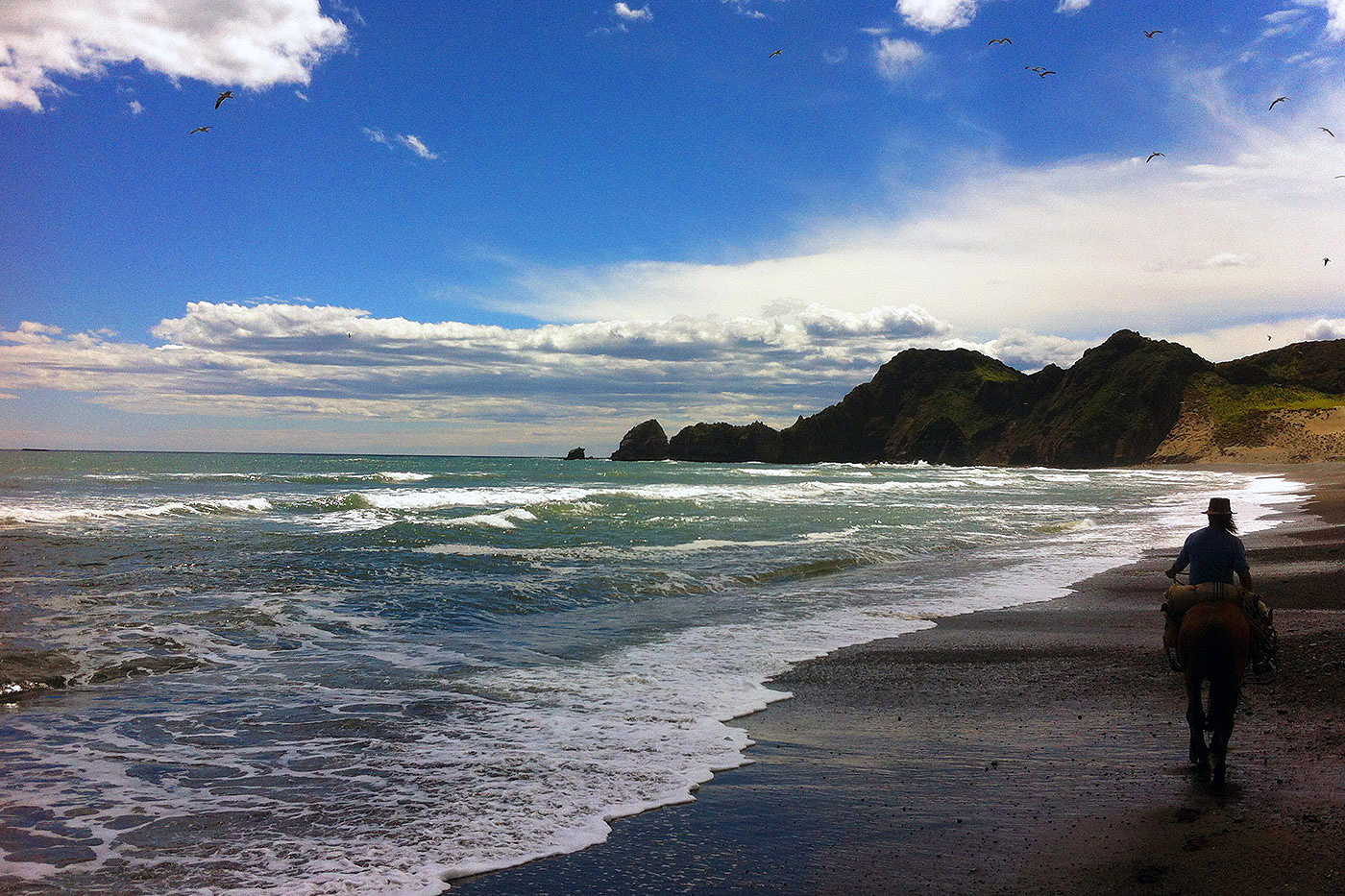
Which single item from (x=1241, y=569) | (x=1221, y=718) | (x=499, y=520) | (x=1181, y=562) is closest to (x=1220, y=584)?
(x=1241, y=569)

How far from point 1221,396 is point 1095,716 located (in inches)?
6001

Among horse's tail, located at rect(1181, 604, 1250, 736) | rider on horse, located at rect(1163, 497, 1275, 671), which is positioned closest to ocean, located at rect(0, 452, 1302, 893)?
horse's tail, located at rect(1181, 604, 1250, 736)

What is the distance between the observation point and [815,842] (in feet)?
14.9

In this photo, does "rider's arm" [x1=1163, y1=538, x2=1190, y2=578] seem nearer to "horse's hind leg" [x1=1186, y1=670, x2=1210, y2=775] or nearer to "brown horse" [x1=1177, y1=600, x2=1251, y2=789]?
"brown horse" [x1=1177, y1=600, x2=1251, y2=789]

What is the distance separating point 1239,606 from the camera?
18.4 feet

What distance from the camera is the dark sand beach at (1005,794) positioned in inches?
161

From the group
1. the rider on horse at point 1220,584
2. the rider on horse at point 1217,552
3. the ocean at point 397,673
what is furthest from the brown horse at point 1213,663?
the ocean at point 397,673

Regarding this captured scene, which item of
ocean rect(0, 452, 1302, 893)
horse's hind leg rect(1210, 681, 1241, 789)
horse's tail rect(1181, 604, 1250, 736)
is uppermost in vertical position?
horse's tail rect(1181, 604, 1250, 736)

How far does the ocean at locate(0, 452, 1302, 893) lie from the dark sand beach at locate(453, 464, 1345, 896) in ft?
1.71

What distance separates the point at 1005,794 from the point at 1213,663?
1.74 m

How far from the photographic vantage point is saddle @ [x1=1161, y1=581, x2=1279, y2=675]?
5633 mm

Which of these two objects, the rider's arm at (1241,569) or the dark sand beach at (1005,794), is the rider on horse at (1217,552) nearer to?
the rider's arm at (1241,569)

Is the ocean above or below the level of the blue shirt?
below

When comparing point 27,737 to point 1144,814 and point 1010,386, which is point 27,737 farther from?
point 1010,386
